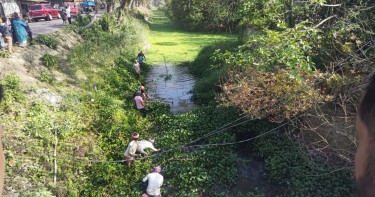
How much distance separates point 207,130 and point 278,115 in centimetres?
300

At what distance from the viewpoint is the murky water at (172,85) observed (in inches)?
518

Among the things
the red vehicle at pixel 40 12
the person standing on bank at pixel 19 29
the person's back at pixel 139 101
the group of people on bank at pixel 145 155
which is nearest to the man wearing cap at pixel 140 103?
the person's back at pixel 139 101

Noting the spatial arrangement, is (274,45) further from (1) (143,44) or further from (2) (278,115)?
(1) (143,44)

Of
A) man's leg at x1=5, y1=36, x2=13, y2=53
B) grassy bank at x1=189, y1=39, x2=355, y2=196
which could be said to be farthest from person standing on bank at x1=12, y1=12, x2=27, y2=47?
grassy bank at x1=189, y1=39, x2=355, y2=196

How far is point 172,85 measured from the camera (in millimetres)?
15695

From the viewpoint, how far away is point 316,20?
9320 mm

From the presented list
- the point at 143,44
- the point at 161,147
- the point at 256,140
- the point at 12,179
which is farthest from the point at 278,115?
the point at 143,44

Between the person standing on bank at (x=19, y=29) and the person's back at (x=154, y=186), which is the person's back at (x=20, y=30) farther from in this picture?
the person's back at (x=154, y=186)

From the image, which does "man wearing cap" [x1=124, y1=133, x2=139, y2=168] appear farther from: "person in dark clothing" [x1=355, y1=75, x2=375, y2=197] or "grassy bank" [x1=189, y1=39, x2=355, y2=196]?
"person in dark clothing" [x1=355, y1=75, x2=375, y2=197]

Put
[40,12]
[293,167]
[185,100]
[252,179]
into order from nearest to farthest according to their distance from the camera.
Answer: [293,167] → [252,179] → [185,100] → [40,12]

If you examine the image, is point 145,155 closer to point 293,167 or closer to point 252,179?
point 252,179

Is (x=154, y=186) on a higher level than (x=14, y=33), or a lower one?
lower

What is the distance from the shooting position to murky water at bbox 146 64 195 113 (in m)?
13.2

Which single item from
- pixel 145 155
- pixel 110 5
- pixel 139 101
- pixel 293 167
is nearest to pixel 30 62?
pixel 139 101
